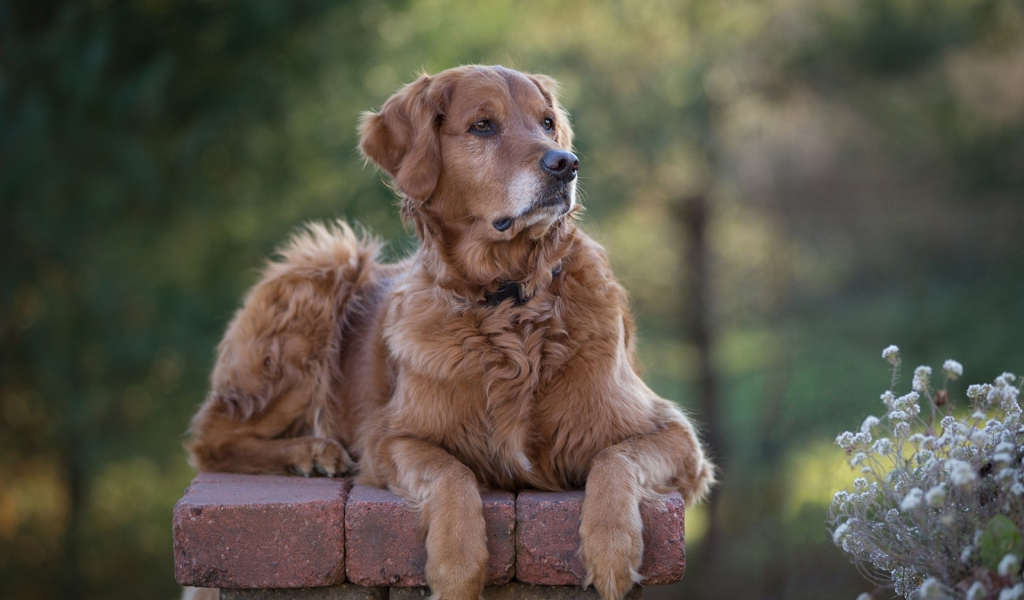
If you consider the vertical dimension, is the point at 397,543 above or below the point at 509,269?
below

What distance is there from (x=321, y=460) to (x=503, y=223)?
1346 millimetres

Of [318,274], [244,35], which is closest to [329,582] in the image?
[318,274]

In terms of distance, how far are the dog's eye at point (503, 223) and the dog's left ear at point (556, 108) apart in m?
0.52

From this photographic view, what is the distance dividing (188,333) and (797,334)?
6249 mm

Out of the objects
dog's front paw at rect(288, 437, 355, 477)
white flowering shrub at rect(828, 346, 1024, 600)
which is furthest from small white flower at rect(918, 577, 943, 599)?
dog's front paw at rect(288, 437, 355, 477)

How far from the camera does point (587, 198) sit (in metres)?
8.09

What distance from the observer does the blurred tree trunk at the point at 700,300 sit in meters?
9.69

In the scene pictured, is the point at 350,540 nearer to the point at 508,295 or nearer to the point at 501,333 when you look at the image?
the point at 501,333

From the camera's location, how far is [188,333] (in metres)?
8.10

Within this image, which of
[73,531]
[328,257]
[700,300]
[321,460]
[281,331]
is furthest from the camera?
[700,300]

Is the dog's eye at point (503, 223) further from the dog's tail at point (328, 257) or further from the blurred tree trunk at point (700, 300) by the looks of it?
the blurred tree trunk at point (700, 300)

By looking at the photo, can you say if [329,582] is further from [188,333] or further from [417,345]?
[188,333]

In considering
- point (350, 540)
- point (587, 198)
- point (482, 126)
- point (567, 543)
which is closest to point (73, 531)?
point (587, 198)

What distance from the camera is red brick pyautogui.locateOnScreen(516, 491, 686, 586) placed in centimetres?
283
